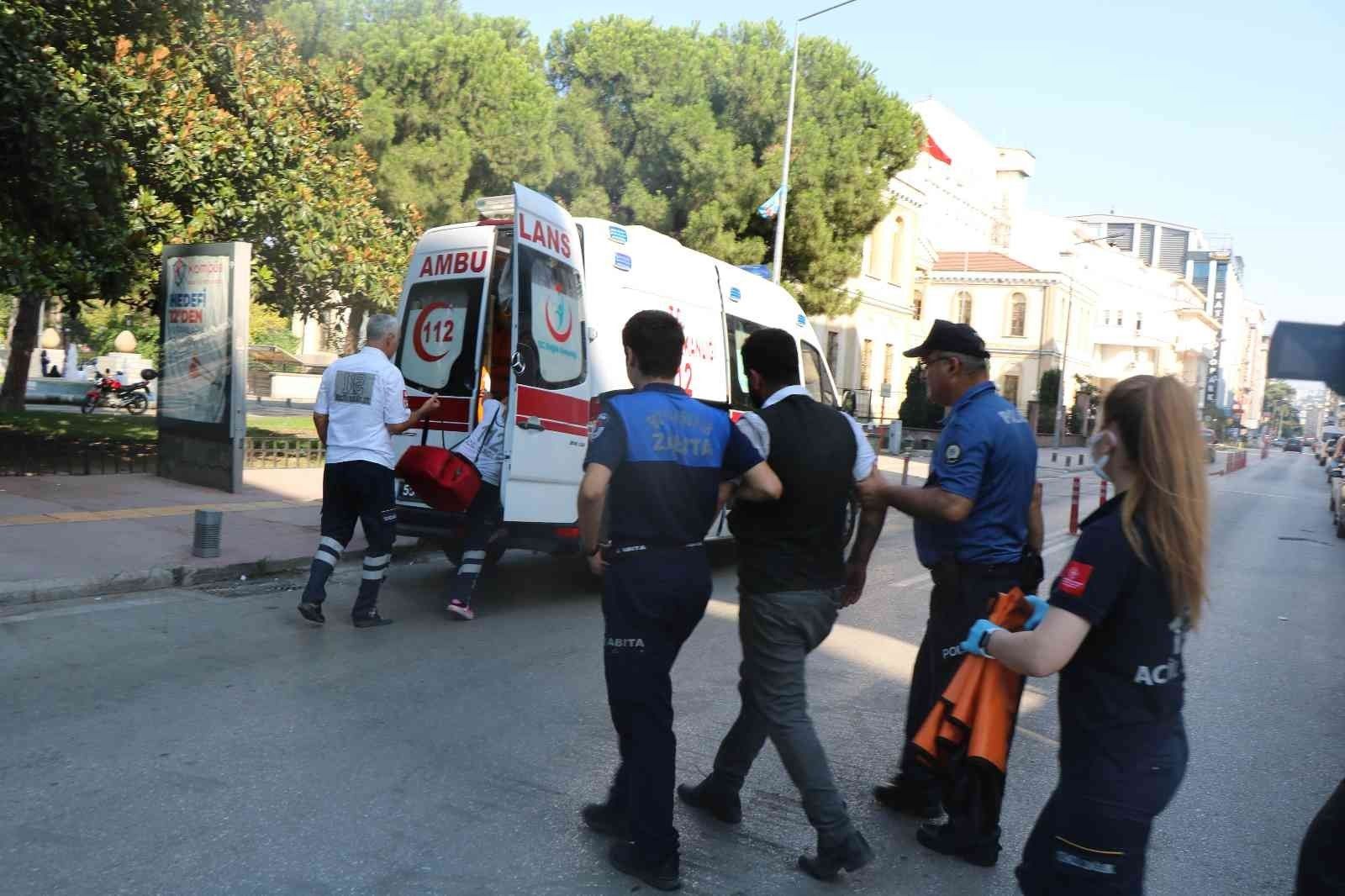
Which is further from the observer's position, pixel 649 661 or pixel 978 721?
pixel 649 661

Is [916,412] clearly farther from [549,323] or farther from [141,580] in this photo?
[141,580]

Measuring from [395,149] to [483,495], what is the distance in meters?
18.5

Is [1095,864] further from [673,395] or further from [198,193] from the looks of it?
[198,193]

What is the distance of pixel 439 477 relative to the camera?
7281 mm

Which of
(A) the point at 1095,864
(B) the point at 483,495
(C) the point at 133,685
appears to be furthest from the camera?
(B) the point at 483,495

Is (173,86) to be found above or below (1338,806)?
above

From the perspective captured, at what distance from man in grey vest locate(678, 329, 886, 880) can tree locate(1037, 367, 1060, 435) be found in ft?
171

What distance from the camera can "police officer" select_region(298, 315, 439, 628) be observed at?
6.80 m

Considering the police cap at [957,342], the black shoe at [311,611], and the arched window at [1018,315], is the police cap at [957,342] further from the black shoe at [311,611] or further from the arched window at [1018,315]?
the arched window at [1018,315]

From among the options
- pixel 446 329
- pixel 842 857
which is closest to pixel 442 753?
pixel 842 857

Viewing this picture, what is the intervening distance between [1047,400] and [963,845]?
171 feet

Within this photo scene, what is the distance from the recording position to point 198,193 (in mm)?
13703

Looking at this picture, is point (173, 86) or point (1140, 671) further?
point (173, 86)

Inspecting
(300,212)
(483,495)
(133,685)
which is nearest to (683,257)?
(483,495)
